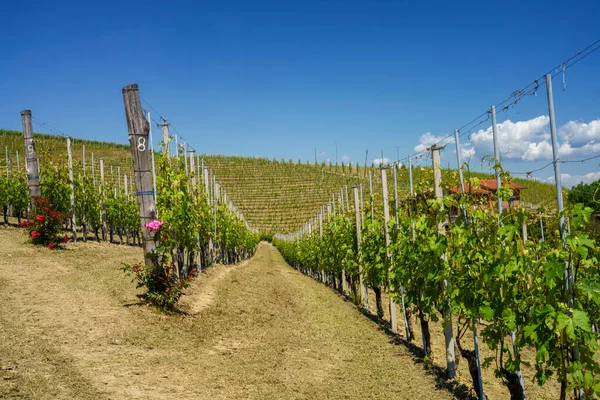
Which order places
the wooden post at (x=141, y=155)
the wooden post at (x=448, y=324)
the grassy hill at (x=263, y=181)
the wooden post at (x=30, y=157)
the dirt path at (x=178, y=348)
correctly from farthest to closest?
the grassy hill at (x=263, y=181), the wooden post at (x=30, y=157), the wooden post at (x=141, y=155), the wooden post at (x=448, y=324), the dirt path at (x=178, y=348)

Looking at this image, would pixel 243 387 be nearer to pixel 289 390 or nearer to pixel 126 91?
pixel 289 390

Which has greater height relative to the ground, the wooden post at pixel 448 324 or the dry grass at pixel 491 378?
the wooden post at pixel 448 324

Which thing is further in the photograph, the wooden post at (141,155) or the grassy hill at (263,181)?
the grassy hill at (263,181)

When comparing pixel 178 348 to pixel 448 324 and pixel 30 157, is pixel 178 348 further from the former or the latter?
pixel 30 157

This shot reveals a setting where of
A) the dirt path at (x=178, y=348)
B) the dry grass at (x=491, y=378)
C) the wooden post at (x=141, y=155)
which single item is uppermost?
the wooden post at (x=141, y=155)

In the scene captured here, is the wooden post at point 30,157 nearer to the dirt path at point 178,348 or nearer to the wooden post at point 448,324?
the dirt path at point 178,348

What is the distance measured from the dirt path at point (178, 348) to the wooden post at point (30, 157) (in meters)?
3.47

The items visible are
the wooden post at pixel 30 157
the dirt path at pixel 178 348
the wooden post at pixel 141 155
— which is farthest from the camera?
the wooden post at pixel 30 157

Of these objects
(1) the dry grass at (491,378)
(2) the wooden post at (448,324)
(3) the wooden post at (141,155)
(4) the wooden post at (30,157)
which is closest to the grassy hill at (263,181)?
(4) the wooden post at (30,157)

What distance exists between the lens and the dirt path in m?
4.12

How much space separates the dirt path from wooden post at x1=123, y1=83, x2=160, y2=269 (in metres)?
1.09

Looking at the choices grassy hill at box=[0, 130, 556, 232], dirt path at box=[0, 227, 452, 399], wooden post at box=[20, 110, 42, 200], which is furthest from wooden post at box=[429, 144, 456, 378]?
grassy hill at box=[0, 130, 556, 232]

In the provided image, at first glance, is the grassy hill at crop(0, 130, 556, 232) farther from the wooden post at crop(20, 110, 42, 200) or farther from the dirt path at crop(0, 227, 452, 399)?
the dirt path at crop(0, 227, 452, 399)

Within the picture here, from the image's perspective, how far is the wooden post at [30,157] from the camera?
12.0 meters
